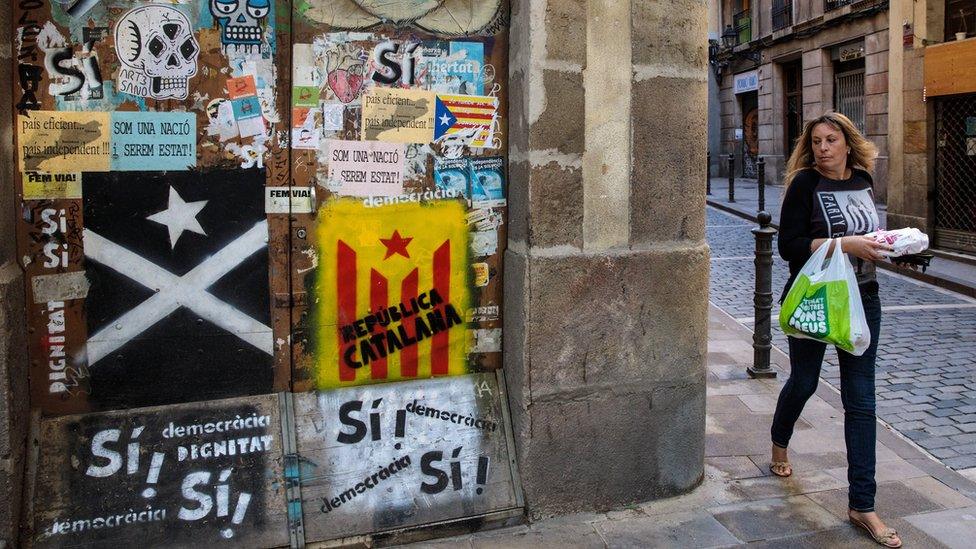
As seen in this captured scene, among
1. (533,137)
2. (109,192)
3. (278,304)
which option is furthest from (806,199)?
(109,192)

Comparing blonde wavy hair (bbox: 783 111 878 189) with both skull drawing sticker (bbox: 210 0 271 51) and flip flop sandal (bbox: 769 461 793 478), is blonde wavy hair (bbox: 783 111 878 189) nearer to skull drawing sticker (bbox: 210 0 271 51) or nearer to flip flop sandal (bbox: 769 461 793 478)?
flip flop sandal (bbox: 769 461 793 478)

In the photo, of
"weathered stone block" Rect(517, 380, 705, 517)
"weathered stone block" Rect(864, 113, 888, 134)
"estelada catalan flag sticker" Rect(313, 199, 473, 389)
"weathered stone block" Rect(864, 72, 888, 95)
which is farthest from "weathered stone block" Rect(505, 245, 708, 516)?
"weathered stone block" Rect(864, 72, 888, 95)

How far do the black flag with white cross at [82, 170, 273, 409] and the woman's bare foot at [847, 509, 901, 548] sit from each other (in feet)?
8.78

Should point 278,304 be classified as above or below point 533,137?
below

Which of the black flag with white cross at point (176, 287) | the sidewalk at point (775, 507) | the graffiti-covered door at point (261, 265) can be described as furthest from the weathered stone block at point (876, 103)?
the black flag with white cross at point (176, 287)

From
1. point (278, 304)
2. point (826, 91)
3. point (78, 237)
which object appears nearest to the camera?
point (78, 237)

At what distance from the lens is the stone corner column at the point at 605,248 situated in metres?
3.63

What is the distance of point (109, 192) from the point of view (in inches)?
131

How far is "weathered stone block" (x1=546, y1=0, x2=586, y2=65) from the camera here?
3.57 m

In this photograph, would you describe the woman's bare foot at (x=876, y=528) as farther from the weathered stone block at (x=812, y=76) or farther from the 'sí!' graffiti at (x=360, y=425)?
the weathered stone block at (x=812, y=76)

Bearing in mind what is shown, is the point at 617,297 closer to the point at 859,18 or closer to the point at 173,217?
the point at 173,217

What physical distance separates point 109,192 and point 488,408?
190 cm

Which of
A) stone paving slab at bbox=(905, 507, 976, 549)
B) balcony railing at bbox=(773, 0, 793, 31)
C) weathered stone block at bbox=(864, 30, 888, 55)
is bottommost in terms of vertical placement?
stone paving slab at bbox=(905, 507, 976, 549)

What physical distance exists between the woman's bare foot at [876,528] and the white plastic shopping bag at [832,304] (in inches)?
28.2
